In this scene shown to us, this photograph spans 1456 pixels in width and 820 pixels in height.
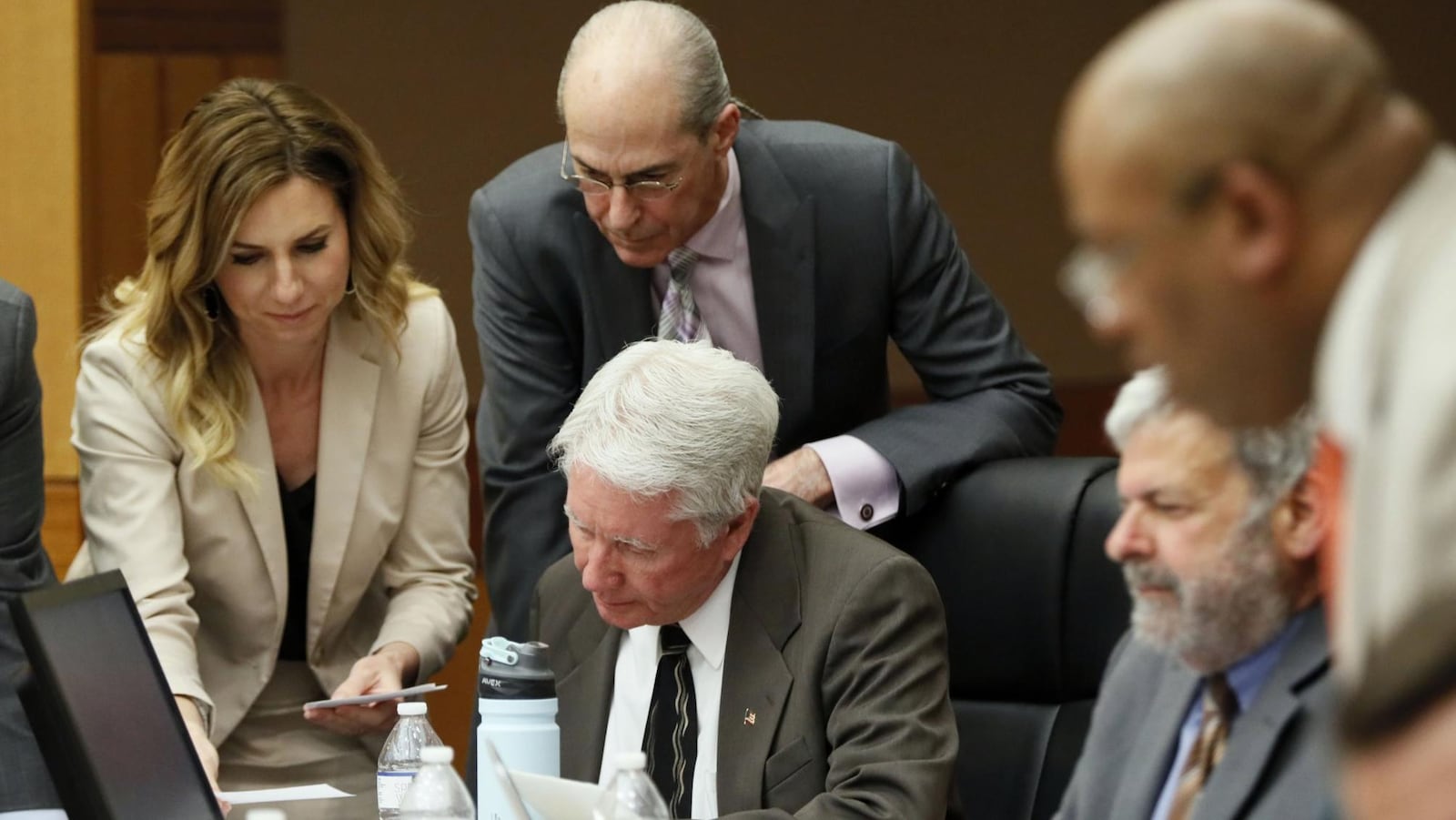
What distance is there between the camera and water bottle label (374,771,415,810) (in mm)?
2205

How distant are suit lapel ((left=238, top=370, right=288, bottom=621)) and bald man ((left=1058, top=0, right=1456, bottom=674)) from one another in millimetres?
2049

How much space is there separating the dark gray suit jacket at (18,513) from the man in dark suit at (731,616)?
647mm

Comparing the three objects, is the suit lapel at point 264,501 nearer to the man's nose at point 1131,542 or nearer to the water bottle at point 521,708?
the water bottle at point 521,708

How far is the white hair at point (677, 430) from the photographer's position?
2.28 meters

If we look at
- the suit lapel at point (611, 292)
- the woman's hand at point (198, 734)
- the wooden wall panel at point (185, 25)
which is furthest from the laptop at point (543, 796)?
the wooden wall panel at point (185, 25)

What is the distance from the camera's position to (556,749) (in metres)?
2.16

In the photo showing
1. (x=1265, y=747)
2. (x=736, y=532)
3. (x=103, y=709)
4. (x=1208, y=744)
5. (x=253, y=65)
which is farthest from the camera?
(x=253, y=65)

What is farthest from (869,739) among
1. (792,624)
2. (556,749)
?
(556,749)

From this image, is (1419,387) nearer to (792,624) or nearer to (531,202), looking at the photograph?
(792,624)

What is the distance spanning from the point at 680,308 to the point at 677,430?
1.84ft

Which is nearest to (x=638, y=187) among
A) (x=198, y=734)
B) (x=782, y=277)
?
(x=782, y=277)

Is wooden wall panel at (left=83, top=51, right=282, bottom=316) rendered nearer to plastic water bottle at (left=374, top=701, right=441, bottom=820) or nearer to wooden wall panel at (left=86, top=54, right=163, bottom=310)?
wooden wall panel at (left=86, top=54, right=163, bottom=310)

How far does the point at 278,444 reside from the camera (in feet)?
9.48

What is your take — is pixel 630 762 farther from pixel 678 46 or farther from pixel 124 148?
pixel 124 148
